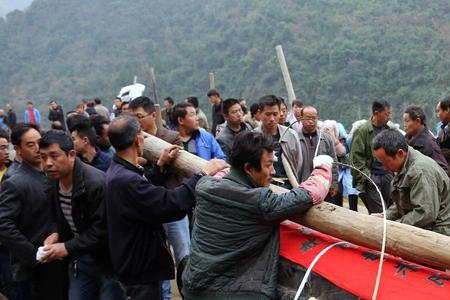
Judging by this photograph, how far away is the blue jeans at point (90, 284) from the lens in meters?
3.96

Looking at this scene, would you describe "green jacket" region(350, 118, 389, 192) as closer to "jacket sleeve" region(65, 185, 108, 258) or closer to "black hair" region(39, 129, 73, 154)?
"jacket sleeve" region(65, 185, 108, 258)

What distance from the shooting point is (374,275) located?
2.90m

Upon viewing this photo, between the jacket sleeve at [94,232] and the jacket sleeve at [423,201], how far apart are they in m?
1.92

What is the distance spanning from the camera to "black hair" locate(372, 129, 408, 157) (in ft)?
12.6

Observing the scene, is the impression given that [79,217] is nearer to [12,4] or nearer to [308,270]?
[308,270]

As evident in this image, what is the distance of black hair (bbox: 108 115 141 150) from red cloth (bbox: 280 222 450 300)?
1101mm

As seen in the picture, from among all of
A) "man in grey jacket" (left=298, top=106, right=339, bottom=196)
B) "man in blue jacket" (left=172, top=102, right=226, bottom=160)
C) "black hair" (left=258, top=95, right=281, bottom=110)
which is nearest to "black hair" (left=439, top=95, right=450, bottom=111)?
"man in grey jacket" (left=298, top=106, right=339, bottom=196)

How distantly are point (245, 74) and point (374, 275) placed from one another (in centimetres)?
3272

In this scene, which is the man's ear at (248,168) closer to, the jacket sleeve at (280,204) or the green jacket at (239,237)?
the green jacket at (239,237)

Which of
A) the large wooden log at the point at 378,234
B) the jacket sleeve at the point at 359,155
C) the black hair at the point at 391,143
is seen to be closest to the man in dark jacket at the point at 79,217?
the large wooden log at the point at 378,234

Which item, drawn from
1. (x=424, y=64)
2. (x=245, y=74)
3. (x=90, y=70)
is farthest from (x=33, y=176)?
(x=90, y=70)

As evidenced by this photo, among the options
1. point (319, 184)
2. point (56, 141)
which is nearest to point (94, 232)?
point (56, 141)

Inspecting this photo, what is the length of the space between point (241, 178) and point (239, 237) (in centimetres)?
31

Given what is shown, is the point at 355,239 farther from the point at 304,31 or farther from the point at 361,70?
the point at 304,31
